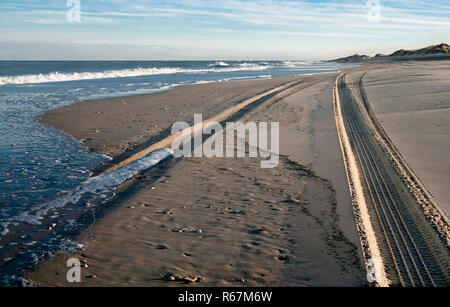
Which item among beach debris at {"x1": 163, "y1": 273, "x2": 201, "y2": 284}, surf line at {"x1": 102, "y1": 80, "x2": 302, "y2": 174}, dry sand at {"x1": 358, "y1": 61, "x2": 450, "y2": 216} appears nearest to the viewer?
beach debris at {"x1": 163, "y1": 273, "x2": 201, "y2": 284}

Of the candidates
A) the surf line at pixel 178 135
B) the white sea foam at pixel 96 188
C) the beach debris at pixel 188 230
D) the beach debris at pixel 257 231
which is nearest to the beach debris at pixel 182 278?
the beach debris at pixel 188 230

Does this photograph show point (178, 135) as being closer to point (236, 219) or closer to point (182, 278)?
point (236, 219)

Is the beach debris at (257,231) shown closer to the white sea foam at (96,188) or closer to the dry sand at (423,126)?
the white sea foam at (96,188)

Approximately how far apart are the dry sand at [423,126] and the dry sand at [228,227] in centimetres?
147

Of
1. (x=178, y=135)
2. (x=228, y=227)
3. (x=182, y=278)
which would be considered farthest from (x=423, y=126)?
(x=182, y=278)

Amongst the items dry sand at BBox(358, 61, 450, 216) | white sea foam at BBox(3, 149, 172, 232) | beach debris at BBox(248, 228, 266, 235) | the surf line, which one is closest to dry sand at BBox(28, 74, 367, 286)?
beach debris at BBox(248, 228, 266, 235)

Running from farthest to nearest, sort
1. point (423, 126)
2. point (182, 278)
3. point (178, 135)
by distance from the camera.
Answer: point (423, 126) < point (178, 135) < point (182, 278)

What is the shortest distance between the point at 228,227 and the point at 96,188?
98.5 inches

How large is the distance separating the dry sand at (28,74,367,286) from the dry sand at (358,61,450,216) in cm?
147

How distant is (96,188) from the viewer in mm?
5254

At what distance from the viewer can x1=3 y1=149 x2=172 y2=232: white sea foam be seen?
14.3ft

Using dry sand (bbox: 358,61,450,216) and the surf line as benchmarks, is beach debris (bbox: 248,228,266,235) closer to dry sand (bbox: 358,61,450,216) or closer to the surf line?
dry sand (bbox: 358,61,450,216)
